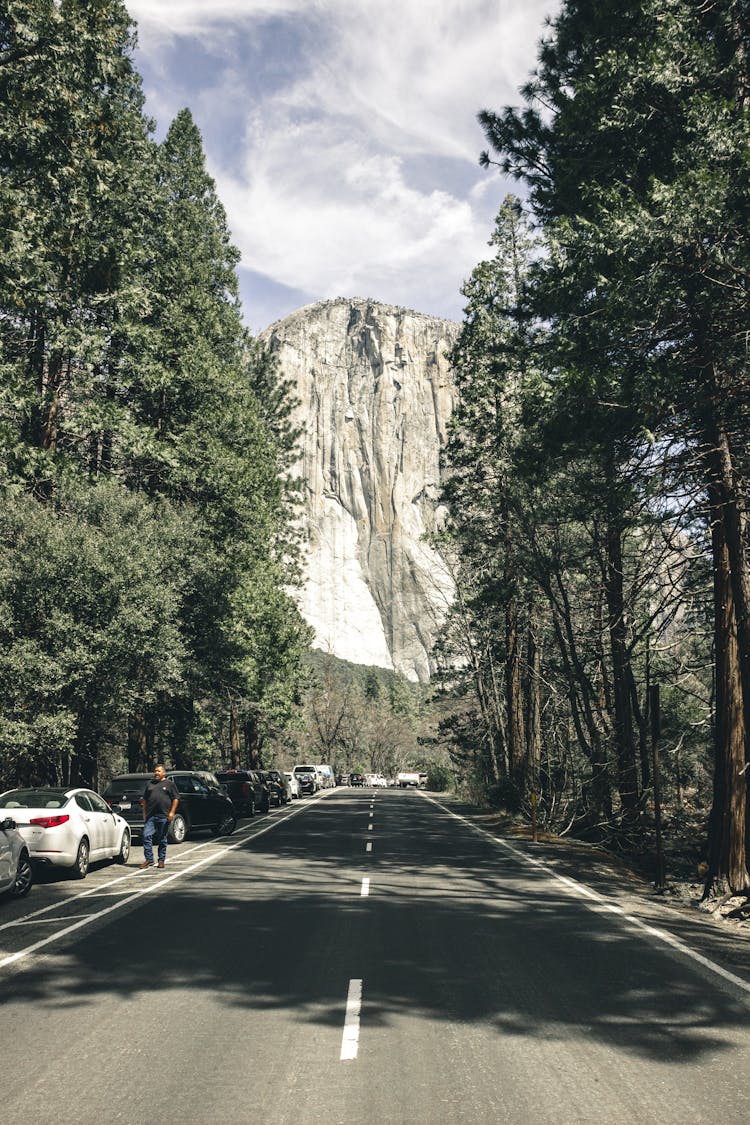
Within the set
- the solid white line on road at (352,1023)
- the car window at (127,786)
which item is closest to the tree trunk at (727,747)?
the solid white line on road at (352,1023)

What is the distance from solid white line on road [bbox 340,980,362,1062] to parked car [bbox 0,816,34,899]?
21.4ft

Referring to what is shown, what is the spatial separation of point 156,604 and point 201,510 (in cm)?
837

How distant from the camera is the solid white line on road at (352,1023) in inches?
223

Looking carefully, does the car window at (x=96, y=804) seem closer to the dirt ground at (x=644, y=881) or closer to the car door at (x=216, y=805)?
the car door at (x=216, y=805)

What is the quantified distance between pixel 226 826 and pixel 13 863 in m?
11.2

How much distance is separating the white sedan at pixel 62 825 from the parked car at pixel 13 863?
979 millimetres

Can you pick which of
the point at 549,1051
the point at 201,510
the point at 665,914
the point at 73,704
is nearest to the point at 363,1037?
the point at 549,1051

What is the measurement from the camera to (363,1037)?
594 cm

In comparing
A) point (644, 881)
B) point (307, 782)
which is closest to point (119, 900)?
point (644, 881)

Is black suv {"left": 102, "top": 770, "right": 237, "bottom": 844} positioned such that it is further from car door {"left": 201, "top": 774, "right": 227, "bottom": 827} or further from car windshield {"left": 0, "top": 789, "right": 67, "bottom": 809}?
car windshield {"left": 0, "top": 789, "right": 67, "bottom": 809}

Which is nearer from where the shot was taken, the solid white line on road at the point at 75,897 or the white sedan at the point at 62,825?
the solid white line on road at the point at 75,897

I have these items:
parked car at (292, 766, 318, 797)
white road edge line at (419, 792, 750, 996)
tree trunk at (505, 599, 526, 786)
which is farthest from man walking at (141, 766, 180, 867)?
parked car at (292, 766, 318, 797)

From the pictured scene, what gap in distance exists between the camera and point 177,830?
67.3ft

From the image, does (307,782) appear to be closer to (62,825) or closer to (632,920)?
(62,825)
